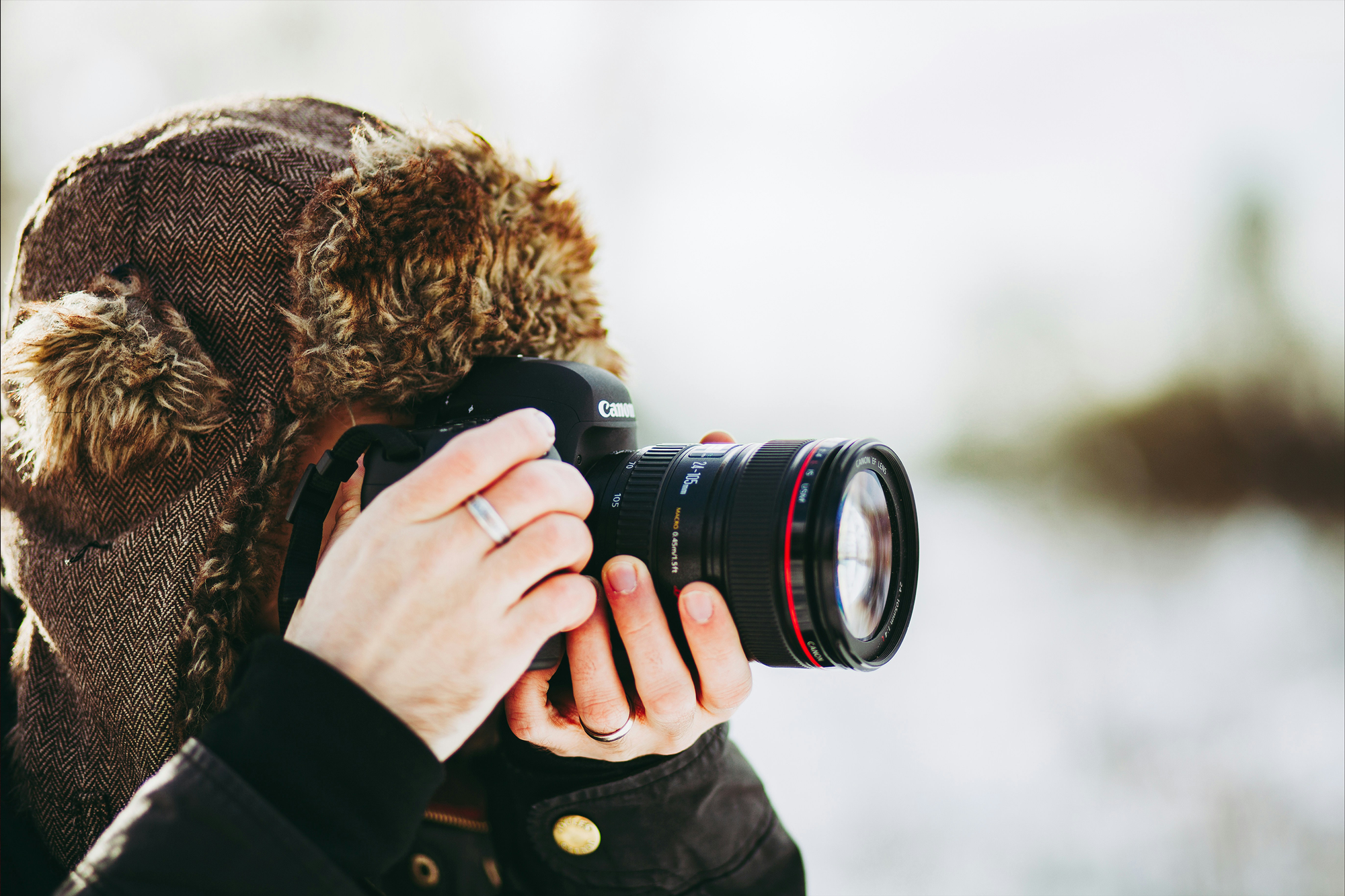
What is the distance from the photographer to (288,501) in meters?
0.57

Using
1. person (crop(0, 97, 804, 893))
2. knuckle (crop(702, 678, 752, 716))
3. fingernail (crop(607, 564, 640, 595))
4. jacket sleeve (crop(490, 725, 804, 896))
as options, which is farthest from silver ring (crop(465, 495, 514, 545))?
jacket sleeve (crop(490, 725, 804, 896))

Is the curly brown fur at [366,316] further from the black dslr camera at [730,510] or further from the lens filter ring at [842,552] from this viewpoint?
the lens filter ring at [842,552]

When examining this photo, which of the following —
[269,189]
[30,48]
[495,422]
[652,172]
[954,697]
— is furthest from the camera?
[30,48]

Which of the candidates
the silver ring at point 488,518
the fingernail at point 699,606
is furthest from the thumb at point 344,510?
the fingernail at point 699,606

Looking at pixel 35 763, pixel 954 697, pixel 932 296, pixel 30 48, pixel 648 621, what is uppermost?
pixel 30 48

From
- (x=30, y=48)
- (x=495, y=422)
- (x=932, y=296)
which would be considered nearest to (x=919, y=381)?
(x=932, y=296)

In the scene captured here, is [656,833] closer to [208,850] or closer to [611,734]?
[611,734]

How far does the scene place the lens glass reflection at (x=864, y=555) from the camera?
525mm

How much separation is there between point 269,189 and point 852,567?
0.51 m

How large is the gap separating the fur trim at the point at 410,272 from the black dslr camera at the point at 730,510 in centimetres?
4

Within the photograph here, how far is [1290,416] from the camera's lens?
112cm

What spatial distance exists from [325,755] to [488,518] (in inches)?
5.7

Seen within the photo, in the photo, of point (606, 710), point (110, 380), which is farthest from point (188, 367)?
point (606, 710)

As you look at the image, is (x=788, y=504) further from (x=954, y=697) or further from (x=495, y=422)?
(x=954, y=697)
